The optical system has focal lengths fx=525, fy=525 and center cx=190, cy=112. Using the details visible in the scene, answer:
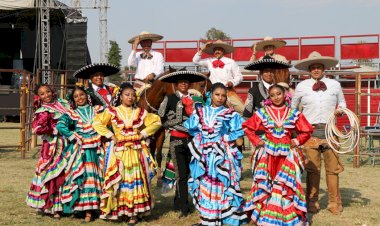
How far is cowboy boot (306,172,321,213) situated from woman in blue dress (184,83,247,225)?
135 cm

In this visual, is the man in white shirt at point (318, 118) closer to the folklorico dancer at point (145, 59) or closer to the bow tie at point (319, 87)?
the bow tie at point (319, 87)

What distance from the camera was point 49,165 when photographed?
6410 mm

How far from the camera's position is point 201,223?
234 inches

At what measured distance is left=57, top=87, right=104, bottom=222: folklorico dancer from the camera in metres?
6.27

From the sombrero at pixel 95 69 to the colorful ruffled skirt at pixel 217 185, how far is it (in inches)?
75.2

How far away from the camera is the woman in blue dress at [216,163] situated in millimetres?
5793

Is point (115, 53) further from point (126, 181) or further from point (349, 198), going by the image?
point (126, 181)

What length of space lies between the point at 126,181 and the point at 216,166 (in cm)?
106

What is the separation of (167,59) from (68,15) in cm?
637

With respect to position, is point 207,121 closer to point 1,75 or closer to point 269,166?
point 269,166

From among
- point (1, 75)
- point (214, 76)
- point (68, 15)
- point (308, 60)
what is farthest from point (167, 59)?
point (308, 60)

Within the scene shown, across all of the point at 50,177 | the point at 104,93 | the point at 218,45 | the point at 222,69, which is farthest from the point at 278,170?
the point at 218,45

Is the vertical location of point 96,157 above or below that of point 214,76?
below

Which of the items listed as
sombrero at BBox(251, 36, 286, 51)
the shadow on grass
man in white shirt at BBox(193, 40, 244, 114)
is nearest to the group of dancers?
the shadow on grass
